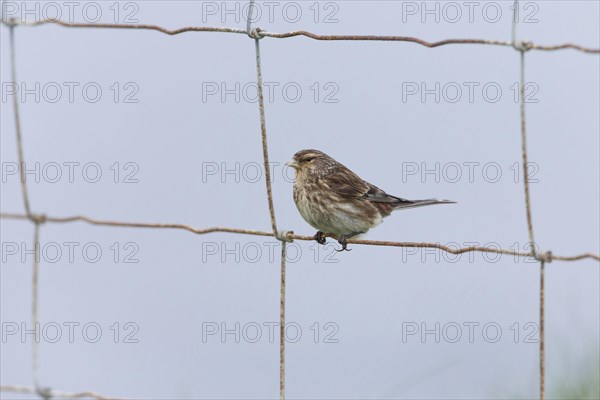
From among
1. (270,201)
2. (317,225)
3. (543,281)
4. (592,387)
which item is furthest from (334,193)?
(543,281)

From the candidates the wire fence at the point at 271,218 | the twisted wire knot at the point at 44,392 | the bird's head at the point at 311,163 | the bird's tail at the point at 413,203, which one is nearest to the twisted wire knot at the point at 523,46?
the wire fence at the point at 271,218

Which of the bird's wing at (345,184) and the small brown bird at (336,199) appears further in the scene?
the bird's wing at (345,184)

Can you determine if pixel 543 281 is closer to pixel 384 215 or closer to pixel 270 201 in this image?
pixel 270 201

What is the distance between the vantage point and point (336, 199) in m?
4.91

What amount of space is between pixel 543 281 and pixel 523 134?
37cm

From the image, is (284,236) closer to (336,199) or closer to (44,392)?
(44,392)

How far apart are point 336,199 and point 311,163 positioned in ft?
1.05

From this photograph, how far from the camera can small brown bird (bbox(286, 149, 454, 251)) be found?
16.0 feet

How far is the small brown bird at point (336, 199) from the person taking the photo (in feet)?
16.0

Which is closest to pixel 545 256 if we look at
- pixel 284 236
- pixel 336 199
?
pixel 284 236

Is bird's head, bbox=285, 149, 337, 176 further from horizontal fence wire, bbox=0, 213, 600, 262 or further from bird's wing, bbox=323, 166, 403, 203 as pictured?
horizontal fence wire, bbox=0, 213, 600, 262

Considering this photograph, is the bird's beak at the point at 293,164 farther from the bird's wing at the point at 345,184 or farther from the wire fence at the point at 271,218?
the wire fence at the point at 271,218

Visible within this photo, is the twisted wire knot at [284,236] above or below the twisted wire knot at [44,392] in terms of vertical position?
above

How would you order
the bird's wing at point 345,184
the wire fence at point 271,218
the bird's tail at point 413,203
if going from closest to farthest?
the wire fence at point 271,218 → the bird's tail at point 413,203 → the bird's wing at point 345,184
